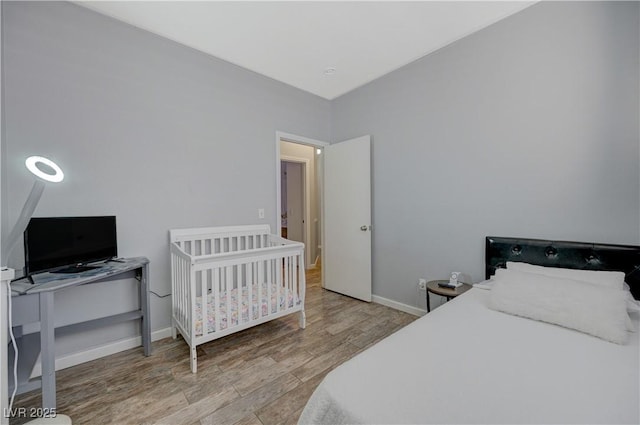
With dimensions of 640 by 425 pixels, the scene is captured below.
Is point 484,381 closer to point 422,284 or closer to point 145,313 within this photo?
point 422,284

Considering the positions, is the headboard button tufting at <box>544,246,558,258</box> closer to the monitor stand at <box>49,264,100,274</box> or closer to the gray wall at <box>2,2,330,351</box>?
the gray wall at <box>2,2,330,351</box>

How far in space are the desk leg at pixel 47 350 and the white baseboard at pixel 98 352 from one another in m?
0.56

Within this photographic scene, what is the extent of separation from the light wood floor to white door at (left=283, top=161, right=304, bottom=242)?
2.59 metres

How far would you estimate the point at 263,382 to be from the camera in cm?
173

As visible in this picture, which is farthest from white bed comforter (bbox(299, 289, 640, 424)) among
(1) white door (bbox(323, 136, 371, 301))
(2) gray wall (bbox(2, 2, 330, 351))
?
(2) gray wall (bbox(2, 2, 330, 351))

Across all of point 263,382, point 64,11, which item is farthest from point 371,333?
point 64,11

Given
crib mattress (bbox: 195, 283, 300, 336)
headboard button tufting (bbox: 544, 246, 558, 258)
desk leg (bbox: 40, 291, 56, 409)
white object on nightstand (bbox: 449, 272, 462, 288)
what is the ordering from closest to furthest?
1. desk leg (bbox: 40, 291, 56, 409)
2. headboard button tufting (bbox: 544, 246, 558, 258)
3. crib mattress (bbox: 195, 283, 300, 336)
4. white object on nightstand (bbox: 449, 272, 462, 288)

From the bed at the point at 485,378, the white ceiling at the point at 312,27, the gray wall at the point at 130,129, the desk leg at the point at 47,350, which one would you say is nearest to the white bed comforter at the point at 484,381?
the bed at the point at 485,378

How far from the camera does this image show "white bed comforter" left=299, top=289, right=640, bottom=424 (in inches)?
31.4

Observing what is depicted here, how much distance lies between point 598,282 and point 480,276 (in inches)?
31.6

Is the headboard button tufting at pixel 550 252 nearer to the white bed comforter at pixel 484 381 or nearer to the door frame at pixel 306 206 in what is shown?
the white bed comforter at pixel 484 381

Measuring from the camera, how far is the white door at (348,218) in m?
3.12

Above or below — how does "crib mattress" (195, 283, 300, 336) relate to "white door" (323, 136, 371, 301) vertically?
below

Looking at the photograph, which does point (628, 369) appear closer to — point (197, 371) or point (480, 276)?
point (480, 276)
